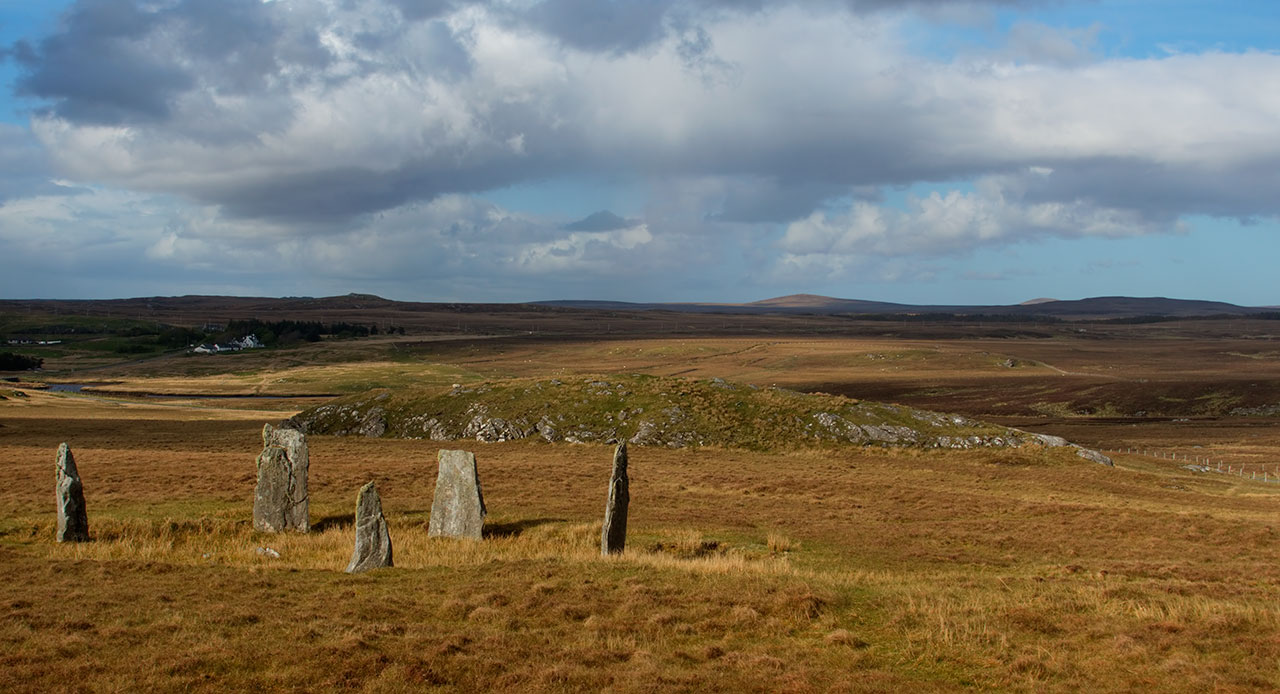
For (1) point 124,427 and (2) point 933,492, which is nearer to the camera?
(2) point 933,492

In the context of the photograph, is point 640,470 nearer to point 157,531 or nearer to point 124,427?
point 157,531

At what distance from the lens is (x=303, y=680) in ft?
34.4

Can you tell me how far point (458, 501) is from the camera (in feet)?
71.4

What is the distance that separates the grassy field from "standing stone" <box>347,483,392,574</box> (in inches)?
24.8

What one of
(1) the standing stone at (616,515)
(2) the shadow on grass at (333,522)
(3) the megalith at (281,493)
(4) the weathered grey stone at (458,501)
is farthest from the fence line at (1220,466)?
(3) the megalith at (281,493)

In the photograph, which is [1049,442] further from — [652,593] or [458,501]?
[652,593]

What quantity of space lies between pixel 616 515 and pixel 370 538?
5.70 m

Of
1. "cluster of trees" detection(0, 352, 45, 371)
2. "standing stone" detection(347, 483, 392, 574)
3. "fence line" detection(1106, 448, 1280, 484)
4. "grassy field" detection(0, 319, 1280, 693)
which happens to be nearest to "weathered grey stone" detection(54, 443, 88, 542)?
"grassy field" detection(0, 319, 1280, 693)

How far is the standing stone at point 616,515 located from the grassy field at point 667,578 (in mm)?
560

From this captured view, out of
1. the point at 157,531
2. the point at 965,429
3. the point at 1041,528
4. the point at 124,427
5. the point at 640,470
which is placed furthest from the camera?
the point at 124,427

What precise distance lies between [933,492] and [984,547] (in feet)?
33.8

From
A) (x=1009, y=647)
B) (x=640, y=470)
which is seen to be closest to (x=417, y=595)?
(x=1009, y=647)

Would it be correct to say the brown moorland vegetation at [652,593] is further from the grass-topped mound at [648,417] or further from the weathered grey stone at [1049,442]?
the grass-topped mound at [648,417]

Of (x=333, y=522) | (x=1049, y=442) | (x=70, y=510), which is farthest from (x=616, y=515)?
(x=1049, y=442)
